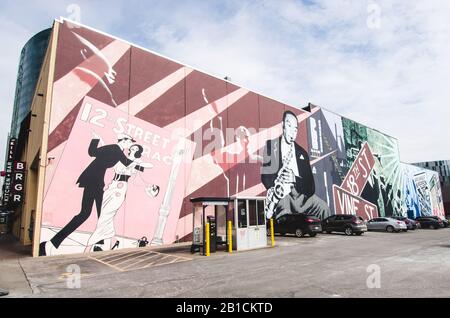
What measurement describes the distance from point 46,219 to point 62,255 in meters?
1.87

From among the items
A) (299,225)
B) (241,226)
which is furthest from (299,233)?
(241,226)

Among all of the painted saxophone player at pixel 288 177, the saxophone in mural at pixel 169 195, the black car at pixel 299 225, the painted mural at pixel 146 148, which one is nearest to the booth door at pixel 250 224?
the painted mural at pixel 146 148

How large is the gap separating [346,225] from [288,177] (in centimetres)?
658

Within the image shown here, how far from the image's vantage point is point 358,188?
126 ft

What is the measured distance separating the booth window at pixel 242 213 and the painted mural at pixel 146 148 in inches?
216

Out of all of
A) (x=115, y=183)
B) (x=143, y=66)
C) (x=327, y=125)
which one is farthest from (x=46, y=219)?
(x=327, y=125)

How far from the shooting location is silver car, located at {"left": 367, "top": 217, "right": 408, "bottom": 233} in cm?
2865

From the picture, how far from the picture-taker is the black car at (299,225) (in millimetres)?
22050

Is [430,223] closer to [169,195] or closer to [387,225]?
[387,225]

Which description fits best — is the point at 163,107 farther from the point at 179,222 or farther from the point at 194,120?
the point at 179,222

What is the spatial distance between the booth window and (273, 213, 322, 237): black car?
769cm

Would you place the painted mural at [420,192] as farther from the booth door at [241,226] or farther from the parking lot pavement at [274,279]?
the parking lot pavement at [274,279]

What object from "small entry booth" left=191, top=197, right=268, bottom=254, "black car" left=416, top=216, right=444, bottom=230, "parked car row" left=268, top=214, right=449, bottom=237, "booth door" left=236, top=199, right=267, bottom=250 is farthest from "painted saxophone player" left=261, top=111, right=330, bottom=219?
"black car" left=416, top=216, right=444, bottom=230

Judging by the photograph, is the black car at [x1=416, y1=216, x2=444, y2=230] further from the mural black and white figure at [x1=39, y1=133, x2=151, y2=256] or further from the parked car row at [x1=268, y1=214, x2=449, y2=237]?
the mural black and white figure at [x1=39, y1=133, x2=151, y2=256]
